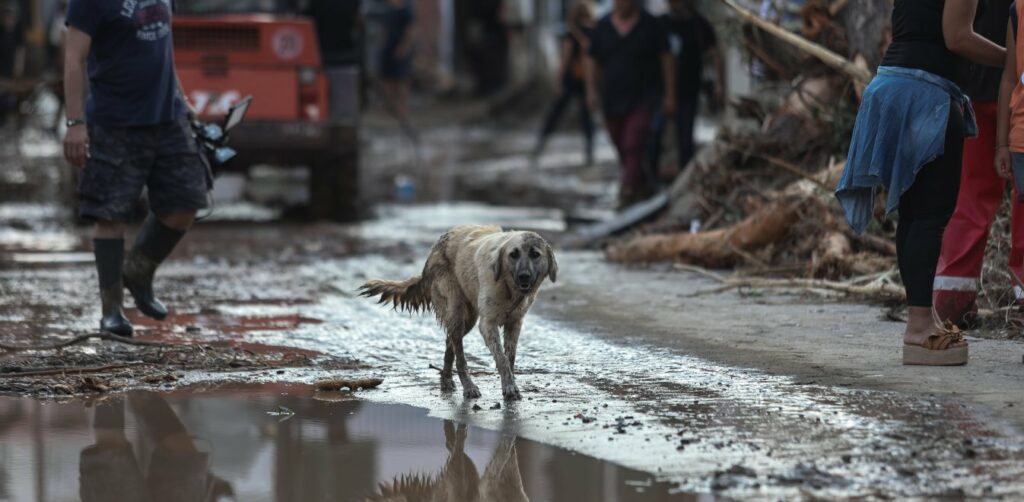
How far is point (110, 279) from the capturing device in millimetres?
7543

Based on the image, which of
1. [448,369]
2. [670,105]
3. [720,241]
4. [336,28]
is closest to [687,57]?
[670,105]

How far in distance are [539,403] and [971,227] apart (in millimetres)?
2267

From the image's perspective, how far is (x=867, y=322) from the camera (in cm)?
745

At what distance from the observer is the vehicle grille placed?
13156mm

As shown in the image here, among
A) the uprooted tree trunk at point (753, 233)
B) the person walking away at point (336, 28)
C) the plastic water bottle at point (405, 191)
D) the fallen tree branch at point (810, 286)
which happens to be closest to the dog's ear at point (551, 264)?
the fallen tree branch at point (810, 286)

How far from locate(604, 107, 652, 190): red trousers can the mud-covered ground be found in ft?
13.0

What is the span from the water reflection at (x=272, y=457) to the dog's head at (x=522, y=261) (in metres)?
0.58

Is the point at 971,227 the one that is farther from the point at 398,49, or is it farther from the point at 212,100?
the point at 398,49

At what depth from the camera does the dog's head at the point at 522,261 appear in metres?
5.63

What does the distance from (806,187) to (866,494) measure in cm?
552

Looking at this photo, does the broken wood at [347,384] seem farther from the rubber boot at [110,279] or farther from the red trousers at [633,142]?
the red trousers at [633,142]

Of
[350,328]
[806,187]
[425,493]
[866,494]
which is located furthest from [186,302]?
[866,494]

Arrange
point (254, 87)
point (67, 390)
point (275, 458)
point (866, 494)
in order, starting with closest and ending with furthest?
point (866, 494), point (275, 458), point (67, 390), point (254, 87)

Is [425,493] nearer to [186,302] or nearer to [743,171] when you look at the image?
[186,302]
